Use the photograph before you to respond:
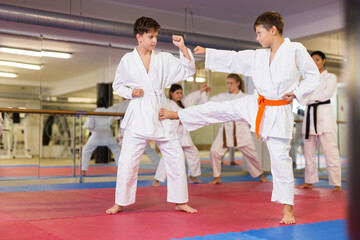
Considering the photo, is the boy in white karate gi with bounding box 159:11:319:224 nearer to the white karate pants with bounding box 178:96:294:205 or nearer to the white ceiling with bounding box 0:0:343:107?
the white karate pants with bounding box 178:96:294:205

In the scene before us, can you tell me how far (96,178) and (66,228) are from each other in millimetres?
3519

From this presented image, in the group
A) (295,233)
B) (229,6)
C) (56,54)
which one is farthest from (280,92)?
(56,54)

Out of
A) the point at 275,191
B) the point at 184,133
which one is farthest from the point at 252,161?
the point at 275,191

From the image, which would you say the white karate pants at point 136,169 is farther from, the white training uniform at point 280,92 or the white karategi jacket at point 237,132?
the white karategi jacket at point 237,132

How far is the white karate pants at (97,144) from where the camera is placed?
6.26 metres

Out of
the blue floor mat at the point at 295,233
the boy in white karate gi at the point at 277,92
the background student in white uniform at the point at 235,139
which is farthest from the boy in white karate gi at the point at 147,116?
the background student in white uniform at the point at 235,139

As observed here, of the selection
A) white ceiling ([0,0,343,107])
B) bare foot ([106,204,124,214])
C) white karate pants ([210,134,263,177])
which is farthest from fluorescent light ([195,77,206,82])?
bare foot ([106,204,124,214])

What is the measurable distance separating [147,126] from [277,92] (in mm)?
1055

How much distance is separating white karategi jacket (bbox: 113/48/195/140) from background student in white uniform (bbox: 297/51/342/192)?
253 cm

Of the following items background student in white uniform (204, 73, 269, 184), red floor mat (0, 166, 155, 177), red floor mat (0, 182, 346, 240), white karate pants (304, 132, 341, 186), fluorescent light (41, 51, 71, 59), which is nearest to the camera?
red floor mat (0, 182, 346, 240)

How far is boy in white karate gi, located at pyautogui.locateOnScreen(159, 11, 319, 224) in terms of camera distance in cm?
288

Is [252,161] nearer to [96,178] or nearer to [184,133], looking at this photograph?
[184,133]

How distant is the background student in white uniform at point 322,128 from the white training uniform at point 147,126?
8.55ft

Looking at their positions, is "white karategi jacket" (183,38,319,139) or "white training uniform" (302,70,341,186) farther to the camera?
"white training uniform" (302,70,341,186)
